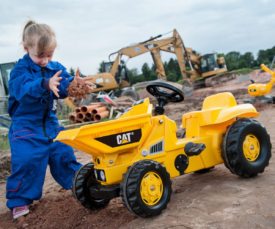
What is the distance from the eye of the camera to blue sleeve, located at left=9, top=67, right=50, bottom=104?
2.12m

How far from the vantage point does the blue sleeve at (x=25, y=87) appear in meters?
2.12

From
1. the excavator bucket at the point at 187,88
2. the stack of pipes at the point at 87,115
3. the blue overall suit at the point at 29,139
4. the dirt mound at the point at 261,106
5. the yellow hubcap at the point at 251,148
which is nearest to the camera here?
the blue overall suit at the point at 29,139

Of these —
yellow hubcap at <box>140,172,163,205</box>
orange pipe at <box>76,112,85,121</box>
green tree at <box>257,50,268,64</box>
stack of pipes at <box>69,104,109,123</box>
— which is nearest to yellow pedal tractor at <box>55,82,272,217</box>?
yellow hubcap at <box>140,172,163,205</box>

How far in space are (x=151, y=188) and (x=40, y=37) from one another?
167 centimetres

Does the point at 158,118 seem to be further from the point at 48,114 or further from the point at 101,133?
the point at 48,114

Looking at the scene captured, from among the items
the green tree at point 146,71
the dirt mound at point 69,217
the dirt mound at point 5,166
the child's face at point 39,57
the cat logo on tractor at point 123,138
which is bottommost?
the dirt mound at point 69,217

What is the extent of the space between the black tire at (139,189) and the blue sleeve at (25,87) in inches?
38.7

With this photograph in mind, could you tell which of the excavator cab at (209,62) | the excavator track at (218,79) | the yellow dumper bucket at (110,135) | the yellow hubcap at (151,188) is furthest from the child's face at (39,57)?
the excavator cab at (209,62)

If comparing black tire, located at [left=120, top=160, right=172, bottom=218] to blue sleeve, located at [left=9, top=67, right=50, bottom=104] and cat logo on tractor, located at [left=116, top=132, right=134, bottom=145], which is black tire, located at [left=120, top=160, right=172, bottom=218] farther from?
blue sleeve, located at [left=9, top=67, right=50, bottom=104]

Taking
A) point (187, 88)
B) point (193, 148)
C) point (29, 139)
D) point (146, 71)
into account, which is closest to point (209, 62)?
point (187, 88)

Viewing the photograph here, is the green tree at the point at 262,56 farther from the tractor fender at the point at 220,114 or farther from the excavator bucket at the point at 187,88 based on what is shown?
the tractor fender at the point at 220,114

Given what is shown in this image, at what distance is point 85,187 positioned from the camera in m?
2.46

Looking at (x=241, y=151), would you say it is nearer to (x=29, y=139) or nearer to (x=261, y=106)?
(x=29, y=139)

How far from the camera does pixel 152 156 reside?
2.39m
